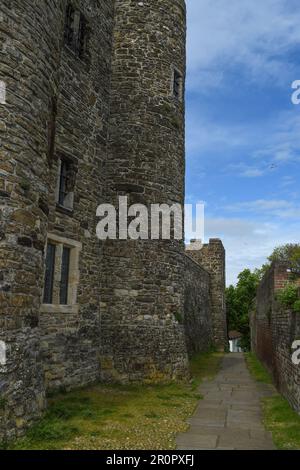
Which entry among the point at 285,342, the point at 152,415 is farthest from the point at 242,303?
the point at 152,415

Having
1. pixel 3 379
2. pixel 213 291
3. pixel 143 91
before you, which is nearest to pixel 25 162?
pixel 3 379

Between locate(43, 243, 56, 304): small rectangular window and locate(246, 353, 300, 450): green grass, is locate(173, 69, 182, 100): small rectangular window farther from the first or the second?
locate(246, 353, 300, 450): green grass

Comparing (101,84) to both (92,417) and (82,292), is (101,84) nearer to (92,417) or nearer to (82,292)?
(82,292)

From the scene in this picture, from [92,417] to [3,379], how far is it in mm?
2156

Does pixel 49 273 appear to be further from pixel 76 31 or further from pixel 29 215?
pixel 76 31

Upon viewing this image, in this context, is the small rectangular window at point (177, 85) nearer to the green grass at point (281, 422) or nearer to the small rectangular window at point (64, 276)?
the small rectangular window at point (64, 276)

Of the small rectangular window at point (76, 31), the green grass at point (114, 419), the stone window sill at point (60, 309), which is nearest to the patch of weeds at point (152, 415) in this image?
the green grass at point (114, 419)

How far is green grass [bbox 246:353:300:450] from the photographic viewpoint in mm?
5980

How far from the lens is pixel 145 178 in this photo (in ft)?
39.5

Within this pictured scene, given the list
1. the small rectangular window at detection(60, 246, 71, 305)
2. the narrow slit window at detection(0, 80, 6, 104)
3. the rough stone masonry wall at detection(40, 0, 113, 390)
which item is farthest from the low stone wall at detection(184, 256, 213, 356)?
the narrow slit window at detection(0, 80, 6, 104)

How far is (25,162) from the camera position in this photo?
21.3 ft

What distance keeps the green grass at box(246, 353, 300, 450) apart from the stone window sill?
4.66 meters

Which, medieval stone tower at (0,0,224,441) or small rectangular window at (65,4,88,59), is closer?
medieval stone tower at (0,0,224,441)
